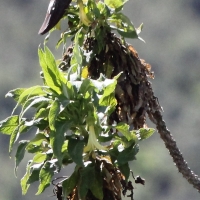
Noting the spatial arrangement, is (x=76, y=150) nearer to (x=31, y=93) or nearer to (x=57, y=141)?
(x=57, y=141)

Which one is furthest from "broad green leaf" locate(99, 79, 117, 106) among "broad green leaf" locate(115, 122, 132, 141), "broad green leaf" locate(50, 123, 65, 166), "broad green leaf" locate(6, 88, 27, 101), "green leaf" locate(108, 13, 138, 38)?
"green leaf" locate(108, 13, 138, 38)

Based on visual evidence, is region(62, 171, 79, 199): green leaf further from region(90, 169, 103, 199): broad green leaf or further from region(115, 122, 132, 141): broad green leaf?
region(115, 122, 132, 141): broad green leaf

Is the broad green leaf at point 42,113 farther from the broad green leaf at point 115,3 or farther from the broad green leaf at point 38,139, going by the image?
the broad green leaf at point 115,3

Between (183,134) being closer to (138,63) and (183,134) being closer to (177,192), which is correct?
(177,192)

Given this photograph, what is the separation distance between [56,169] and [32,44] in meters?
28.5

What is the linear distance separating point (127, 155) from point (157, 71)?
2737 cm

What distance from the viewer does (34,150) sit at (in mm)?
2031

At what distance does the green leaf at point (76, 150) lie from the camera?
186 centimetres

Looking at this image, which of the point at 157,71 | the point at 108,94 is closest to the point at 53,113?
the point at 108,94

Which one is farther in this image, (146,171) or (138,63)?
(146,171)

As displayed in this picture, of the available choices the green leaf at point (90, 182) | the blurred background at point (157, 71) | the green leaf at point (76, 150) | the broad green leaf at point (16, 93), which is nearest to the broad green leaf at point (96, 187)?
the green leaf at point (90, 182)

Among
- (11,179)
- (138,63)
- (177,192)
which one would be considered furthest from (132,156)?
(177,192)

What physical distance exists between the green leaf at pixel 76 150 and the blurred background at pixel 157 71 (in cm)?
2010

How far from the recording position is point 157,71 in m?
29.2
